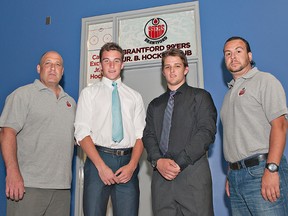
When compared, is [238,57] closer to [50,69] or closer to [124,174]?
[124,174]

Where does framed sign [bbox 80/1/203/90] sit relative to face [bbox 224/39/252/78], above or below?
above

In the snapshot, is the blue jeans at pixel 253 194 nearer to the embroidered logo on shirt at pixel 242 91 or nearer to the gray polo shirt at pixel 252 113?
the gray polo shirt at pixel 252 113

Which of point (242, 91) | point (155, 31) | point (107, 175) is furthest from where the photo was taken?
point (155, 31)

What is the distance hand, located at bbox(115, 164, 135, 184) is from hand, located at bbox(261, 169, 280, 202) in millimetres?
820

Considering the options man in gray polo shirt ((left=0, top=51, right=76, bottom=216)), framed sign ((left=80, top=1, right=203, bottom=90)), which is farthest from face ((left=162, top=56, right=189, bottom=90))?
framed sign ((left=80, top=1, right=203, bottom=90))

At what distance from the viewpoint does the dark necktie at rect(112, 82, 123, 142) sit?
6.88ft

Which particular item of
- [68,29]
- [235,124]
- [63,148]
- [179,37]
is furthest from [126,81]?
[235,124]

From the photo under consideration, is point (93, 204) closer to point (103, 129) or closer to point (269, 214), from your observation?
point (103, 129)

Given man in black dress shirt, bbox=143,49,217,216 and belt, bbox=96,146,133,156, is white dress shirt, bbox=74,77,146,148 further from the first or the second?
man in black dress shirt, bbox=143,49,217,216

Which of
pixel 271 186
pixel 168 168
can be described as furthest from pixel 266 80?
pixel 168 168

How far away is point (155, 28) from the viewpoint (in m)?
3.41

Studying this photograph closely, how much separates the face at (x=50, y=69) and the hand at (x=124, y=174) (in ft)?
3.12

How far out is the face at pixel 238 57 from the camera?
2.13 metres

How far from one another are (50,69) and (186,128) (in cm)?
122
